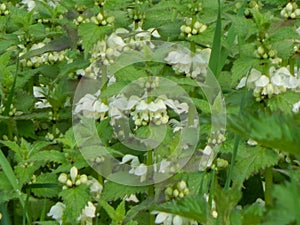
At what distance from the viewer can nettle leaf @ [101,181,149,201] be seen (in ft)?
8.03

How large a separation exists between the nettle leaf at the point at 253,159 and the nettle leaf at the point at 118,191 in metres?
0.30

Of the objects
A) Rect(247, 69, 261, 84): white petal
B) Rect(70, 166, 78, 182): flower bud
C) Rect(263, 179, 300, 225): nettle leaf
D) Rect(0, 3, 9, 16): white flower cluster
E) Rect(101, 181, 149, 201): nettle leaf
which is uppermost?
Rect(263, 179, 300, 225): nettle leaf

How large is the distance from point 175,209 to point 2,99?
1984mm

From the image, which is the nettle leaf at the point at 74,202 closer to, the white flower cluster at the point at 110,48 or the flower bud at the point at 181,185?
the flower bud at the point at 181,185

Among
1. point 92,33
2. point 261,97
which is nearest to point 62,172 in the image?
point 92,33

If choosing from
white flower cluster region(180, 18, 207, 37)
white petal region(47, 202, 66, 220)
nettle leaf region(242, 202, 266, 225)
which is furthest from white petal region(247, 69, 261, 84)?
nettle leaf region(242, 202, 266, 225)

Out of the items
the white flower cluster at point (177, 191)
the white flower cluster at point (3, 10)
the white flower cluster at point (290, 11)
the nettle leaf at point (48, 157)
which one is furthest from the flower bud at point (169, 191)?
the white flower cluster at point (3, 10)

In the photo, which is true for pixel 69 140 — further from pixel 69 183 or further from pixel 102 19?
pixel 102 19

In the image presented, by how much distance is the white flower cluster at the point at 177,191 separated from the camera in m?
2.28

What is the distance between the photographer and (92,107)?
8.68ft

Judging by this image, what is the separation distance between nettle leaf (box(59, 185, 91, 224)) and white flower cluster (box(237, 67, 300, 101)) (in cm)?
59

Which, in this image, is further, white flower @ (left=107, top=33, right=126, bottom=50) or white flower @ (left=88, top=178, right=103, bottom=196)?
white flower @ (left=107, top=33, right=126, bottom=50)

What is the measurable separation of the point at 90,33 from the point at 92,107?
0.25 metres

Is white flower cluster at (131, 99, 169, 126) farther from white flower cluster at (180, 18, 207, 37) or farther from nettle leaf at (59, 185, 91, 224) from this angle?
white flower cluster at (180, 18, 207, 37)
